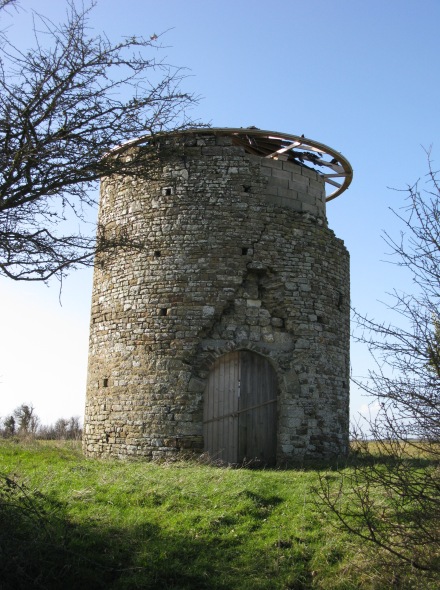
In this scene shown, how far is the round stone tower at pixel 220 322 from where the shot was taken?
1122cm

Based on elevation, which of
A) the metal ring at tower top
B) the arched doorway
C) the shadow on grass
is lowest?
the shadow on grass

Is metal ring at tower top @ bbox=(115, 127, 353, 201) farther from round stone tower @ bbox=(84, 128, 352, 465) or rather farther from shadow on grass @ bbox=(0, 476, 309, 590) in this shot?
shadow on grass @ bbox=(0, 476, 309, 590)

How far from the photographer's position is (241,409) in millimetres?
11328

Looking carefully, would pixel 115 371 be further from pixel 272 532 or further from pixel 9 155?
pixel 9 155

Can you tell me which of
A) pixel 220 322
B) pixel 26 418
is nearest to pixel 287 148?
pixel 220 322

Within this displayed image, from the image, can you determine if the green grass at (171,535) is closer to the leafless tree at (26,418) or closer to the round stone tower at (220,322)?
the round stone tower at (220,322)

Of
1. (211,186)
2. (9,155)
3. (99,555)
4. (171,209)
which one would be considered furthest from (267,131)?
(99,555)

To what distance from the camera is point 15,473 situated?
9.09 meters

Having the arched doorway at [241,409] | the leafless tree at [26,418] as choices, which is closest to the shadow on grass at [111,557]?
the arched doorway at [241,409]

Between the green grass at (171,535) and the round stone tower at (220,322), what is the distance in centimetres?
205

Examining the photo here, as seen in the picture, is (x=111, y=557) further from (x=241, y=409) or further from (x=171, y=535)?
(x=241, y=409)

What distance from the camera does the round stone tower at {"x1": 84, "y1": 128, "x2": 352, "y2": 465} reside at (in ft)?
36.8

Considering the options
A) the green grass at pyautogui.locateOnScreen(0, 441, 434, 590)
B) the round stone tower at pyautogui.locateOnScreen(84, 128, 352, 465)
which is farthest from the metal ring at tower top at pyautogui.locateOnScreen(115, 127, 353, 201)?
the green grass at pyautogui.locateOnScreen(0, 441, 434, 590)

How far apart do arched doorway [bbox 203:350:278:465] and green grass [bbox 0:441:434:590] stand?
1964 millimetres
